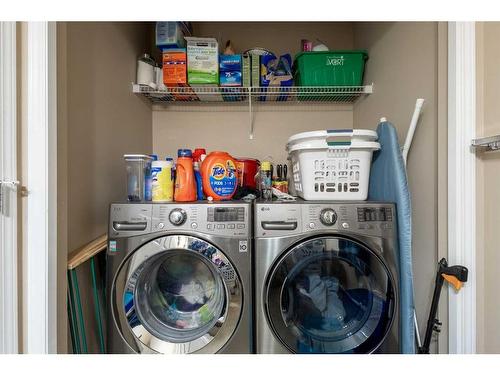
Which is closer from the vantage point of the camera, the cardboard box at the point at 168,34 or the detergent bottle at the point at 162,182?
the detergent bottle at the point at 162,182

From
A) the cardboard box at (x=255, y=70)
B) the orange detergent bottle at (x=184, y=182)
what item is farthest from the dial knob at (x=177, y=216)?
the cardboard box at (x=255, y=70)

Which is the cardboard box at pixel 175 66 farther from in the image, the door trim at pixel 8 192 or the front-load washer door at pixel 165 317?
the front-load washer door at pixel 165 317

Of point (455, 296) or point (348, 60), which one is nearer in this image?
point (455, 296)

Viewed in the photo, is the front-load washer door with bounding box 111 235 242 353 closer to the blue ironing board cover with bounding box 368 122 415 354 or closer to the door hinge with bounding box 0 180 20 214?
the door hinge with bounding box 0 180 20 214

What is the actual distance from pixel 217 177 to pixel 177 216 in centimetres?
29

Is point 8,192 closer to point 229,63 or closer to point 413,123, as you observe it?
point 229,63

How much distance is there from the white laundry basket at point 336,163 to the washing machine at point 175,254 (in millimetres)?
387

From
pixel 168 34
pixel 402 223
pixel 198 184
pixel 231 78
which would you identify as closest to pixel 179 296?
pixel 198 184

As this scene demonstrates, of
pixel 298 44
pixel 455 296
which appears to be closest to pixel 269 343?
pixel 455 296

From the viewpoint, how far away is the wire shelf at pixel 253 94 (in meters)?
1.74

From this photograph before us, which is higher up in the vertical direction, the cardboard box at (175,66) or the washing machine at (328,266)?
the cardboard box at (175,66)

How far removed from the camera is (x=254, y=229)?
1190 mm
